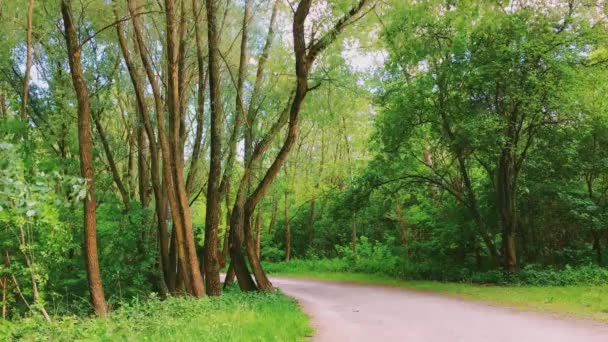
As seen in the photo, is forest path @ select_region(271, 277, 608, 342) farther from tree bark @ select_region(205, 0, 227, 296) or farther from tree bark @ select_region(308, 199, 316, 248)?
tree bark @ select_region(308, 199, 316, 248)

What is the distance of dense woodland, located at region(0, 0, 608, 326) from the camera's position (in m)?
13.7

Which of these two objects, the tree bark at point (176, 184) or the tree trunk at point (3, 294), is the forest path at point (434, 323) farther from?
the tree trunk at point (3, 294)

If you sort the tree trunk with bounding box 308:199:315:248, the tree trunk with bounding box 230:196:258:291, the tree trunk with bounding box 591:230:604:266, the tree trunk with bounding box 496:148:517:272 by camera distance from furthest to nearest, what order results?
the tree trunk with bounding box 308:199:315:248 → the tree trunk with bounding box 591:230:604:266 → the tree trunk with bounding box 496:148:517:272 → the tree trunk with bounding box 230:196:258:291

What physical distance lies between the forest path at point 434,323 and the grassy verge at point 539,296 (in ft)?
2.31

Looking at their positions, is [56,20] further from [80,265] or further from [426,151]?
[426,151]

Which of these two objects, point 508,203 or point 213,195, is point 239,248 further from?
point 508,203

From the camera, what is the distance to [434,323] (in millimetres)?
9672

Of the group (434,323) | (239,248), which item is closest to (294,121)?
(239,248)

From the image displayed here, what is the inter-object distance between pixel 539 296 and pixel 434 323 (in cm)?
490

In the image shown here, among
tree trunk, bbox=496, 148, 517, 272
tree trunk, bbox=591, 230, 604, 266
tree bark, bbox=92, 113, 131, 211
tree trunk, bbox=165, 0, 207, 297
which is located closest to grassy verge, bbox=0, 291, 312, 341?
tree trunk, bbox=165, 0, 207, 297

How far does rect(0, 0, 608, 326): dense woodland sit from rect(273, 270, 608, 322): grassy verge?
1.85 m

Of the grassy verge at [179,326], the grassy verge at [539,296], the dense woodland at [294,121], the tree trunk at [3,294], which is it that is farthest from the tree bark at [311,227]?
the grassy verge at [179,326]

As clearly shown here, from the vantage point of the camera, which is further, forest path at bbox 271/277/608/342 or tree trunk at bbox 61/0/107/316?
tree trunk at bbox 61/0/107/316

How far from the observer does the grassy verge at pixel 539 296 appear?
10578 millimetres
